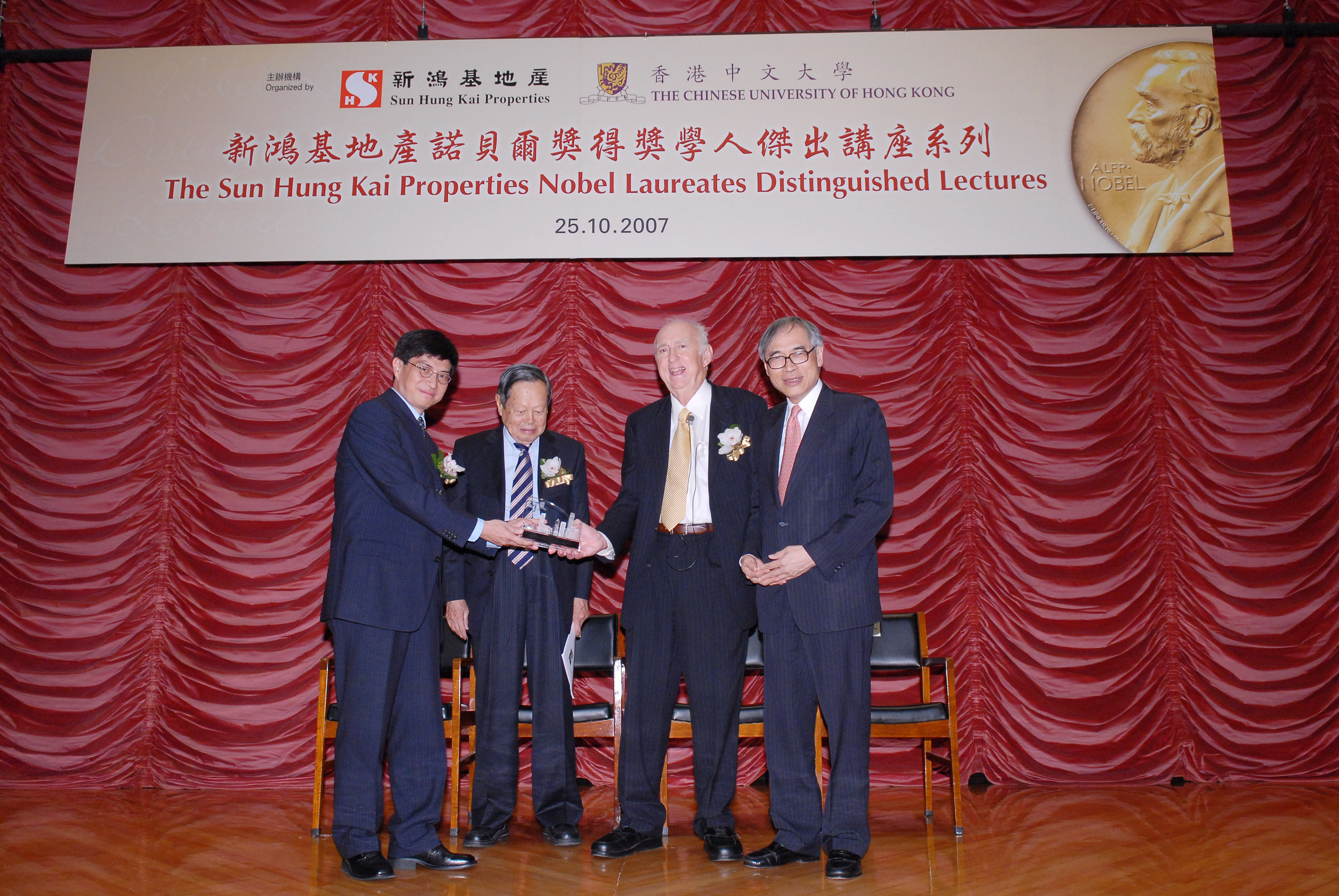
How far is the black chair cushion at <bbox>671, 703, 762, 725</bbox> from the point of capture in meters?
3.54

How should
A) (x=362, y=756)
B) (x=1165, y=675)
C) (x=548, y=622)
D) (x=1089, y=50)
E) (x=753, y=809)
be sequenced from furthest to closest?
(x=1089, y=50) < (x=1165, y=675) < (x=753, y=809) < (x=548, y=622) < (x=362, y=756)

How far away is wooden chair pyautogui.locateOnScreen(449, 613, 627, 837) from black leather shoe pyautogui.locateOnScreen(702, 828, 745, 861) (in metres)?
0.37

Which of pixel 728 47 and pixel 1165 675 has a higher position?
pixel 728 47

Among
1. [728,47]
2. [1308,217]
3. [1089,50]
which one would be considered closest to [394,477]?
[728,47]

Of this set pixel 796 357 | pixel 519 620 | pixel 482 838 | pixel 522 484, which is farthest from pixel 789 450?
pixel 482 838

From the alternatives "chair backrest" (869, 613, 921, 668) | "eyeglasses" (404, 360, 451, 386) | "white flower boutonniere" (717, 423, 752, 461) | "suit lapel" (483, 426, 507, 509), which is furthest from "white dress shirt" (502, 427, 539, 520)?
"chair backrest" (869, 613, 921, 668)

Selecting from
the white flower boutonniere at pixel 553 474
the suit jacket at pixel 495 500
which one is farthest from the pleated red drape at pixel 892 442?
the white flower boutonniere at pixel 553 474

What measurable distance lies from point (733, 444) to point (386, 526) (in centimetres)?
115

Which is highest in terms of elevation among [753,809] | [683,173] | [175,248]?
[683,173]

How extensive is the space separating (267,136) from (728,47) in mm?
2461

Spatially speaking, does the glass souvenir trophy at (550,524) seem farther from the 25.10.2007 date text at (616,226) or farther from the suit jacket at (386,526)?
the 25.10.2007 date text at (616,226)

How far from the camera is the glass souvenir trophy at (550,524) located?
3.04 meters

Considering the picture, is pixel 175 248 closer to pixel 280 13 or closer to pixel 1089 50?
pixel 280 13

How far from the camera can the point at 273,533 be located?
4609 mm
